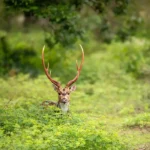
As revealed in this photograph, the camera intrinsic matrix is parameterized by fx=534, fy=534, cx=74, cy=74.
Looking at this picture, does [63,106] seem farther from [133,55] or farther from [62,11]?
[133,55]

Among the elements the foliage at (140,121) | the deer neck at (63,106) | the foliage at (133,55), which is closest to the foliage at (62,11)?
the deer neck at (63,106)

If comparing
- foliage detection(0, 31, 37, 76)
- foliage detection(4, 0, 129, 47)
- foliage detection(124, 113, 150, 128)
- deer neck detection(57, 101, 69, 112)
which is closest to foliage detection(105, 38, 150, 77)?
foliage detection(0, 31, 37, 76)

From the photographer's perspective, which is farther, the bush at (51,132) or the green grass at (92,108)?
the green grass at (92,108)

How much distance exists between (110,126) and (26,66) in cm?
735

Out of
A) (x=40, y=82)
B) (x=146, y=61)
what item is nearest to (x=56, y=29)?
(x=40, y=82)

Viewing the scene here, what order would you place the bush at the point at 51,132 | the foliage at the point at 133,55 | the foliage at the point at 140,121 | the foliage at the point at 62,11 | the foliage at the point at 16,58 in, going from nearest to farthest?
the bush at the point at 51,132 → the foliage at the point at 140,121 → the foliage at the point at 62,11 → the foliage at the point at 16,58 → the foliage at the point at 133,55

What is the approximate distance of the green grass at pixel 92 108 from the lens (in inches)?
335

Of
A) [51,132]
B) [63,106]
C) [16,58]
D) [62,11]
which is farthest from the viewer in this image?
[16,58]

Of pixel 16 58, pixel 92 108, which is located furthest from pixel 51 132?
pixel 16 58

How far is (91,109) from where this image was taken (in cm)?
1323

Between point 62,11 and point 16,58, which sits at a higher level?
point 62,11

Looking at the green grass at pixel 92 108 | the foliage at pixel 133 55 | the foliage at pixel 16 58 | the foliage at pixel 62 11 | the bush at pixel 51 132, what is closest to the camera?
the bush at pixel 51 132

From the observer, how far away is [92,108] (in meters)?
13.4

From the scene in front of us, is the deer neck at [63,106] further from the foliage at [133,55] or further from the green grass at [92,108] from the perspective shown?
the foliage at [133,55]
